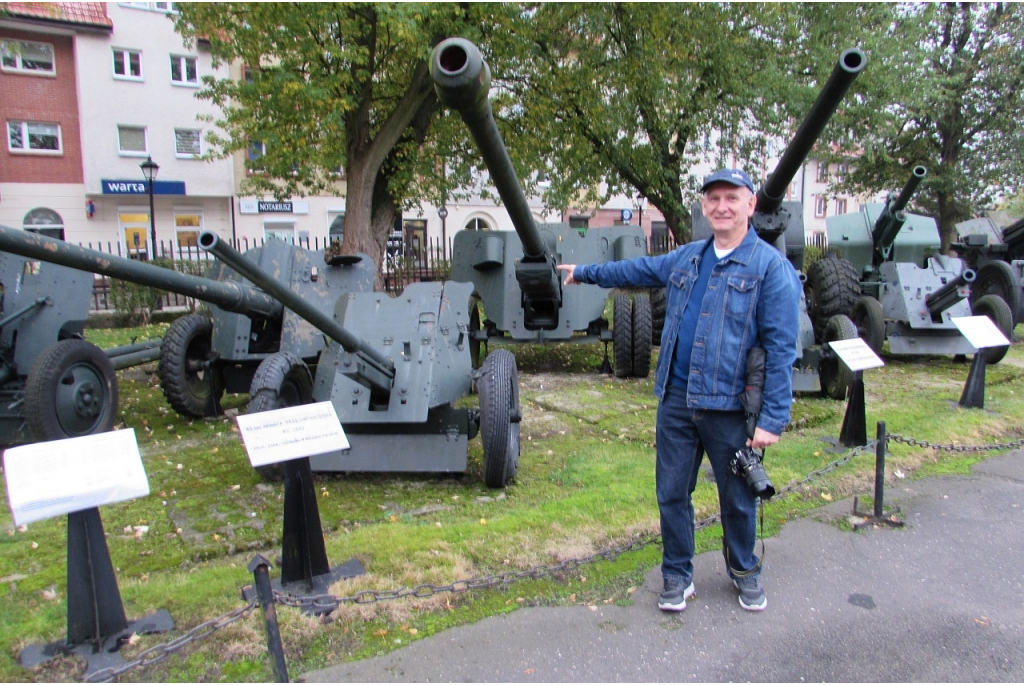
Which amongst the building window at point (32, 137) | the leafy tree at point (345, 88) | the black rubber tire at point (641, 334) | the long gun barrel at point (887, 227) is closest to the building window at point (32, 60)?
the building window at point (32, 137)

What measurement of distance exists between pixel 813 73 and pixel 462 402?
12.2 m

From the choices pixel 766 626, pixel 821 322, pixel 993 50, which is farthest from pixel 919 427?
pixel 993 50

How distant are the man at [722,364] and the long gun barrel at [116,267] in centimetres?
283

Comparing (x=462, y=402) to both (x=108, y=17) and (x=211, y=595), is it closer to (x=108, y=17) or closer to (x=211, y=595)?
(x=211, y=595)

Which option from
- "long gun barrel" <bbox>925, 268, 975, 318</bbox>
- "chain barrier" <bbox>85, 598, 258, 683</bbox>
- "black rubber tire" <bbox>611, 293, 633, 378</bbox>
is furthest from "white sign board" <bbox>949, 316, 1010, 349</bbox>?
"chain barrier" <bbox>85, 598, 258, 683</bbox>

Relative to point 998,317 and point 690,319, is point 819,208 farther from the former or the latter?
point 690,319

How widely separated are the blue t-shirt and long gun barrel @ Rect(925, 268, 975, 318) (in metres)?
6.77

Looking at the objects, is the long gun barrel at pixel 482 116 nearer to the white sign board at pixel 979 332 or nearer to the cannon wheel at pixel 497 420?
the cannon wheel at pixel 497 420

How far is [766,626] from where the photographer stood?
3.42 metres

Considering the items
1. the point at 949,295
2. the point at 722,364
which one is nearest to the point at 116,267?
the point at 722,364

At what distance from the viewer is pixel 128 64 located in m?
25.9

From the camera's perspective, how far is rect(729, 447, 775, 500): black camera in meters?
Result: 3.10

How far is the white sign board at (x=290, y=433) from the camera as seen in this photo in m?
3.31

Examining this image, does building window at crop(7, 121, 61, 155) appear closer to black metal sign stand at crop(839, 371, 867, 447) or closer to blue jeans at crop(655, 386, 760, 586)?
black metal sign stand at crop(839, 371, 867, 447)
